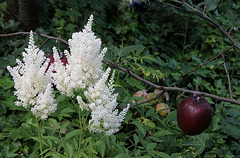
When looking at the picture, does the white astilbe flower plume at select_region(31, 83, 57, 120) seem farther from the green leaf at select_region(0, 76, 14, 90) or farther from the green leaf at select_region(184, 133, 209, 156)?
the green leaf at select_region(0, 76, 14, 90)

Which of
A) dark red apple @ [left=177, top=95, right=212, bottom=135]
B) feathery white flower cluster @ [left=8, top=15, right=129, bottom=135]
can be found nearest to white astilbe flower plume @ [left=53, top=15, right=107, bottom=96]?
Result: feathery white flower cluster @ [left=8, top=15, right=129, bottom=135]

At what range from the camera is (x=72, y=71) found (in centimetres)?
103

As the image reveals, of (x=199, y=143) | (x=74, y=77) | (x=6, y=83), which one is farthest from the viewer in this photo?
(x=6, y=83)

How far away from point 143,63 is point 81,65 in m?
1.84

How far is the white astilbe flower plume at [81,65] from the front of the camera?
3.34ft

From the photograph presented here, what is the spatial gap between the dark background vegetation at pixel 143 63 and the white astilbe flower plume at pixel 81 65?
538 millimetres

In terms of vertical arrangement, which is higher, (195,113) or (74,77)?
(74,77)

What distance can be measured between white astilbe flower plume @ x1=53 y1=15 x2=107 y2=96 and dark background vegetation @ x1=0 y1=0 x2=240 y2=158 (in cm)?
54

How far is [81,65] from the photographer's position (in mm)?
1026

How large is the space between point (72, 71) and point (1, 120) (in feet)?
4.10

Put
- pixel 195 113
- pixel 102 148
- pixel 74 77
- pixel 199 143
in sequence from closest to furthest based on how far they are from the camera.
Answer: pixel 74 77, pixel 195 113, pixel 102 148, pixel 199 143

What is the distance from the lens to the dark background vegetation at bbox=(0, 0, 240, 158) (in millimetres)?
1777

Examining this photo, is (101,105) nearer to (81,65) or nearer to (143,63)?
(81,65)

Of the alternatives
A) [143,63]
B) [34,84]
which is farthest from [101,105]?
[143,63]
